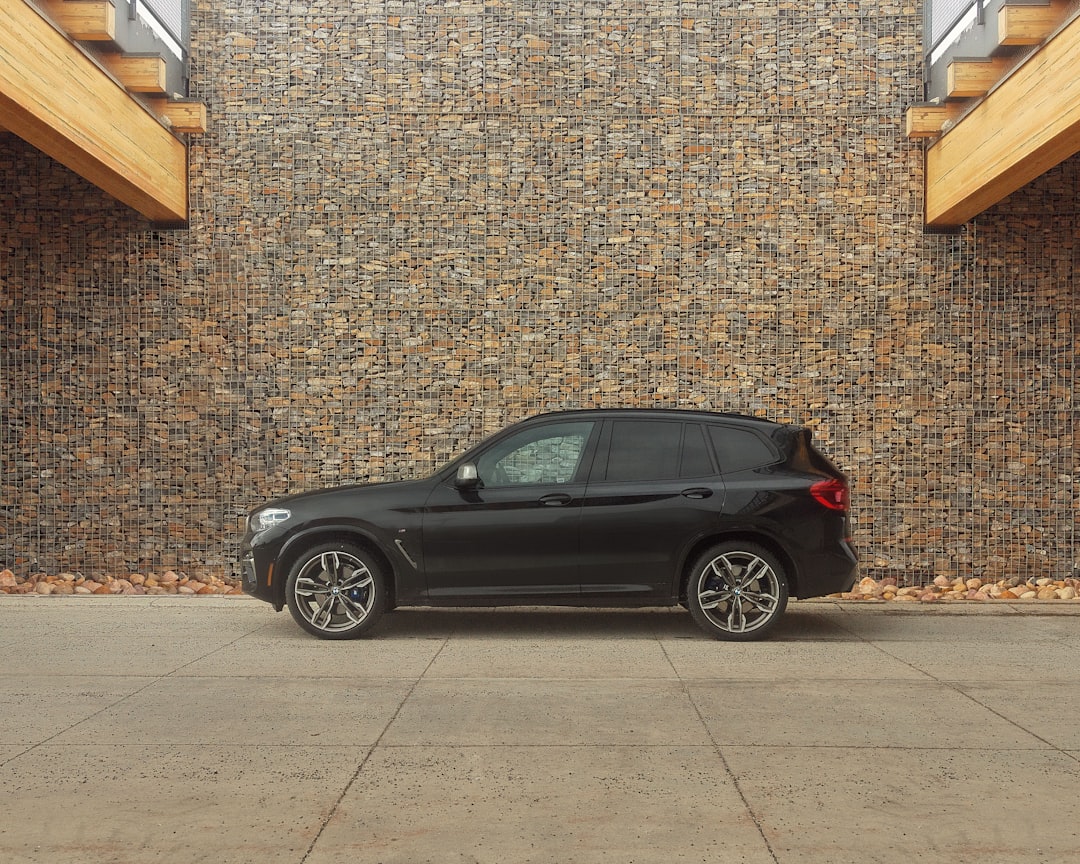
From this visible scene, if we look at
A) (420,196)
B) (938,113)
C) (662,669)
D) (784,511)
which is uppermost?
(938,113)

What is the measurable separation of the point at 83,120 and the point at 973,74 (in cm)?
777

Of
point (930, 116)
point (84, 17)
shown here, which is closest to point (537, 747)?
point (84, 17)

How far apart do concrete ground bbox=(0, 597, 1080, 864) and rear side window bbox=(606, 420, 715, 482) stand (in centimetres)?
122

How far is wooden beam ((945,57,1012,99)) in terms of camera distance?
9.82m

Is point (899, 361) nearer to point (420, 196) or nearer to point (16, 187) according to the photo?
point (420, 196)

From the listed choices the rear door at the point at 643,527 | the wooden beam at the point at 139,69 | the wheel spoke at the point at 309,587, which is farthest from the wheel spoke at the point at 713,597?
the wooden beam at the point at 139,69

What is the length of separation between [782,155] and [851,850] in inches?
351

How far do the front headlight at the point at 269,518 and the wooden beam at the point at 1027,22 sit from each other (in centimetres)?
690

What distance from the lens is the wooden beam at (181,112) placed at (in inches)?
434

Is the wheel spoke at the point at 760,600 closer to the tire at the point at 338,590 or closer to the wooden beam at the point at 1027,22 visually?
the tire at the point at 338,590

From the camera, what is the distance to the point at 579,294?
36.9 ft

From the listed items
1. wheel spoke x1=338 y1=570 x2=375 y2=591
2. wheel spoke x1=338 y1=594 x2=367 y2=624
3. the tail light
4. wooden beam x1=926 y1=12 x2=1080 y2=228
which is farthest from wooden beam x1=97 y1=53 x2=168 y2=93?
wooden beam x1=926 y1=12 x2=1080 y2=228

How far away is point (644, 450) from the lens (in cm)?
807

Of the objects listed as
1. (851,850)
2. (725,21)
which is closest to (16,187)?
(725,21)
